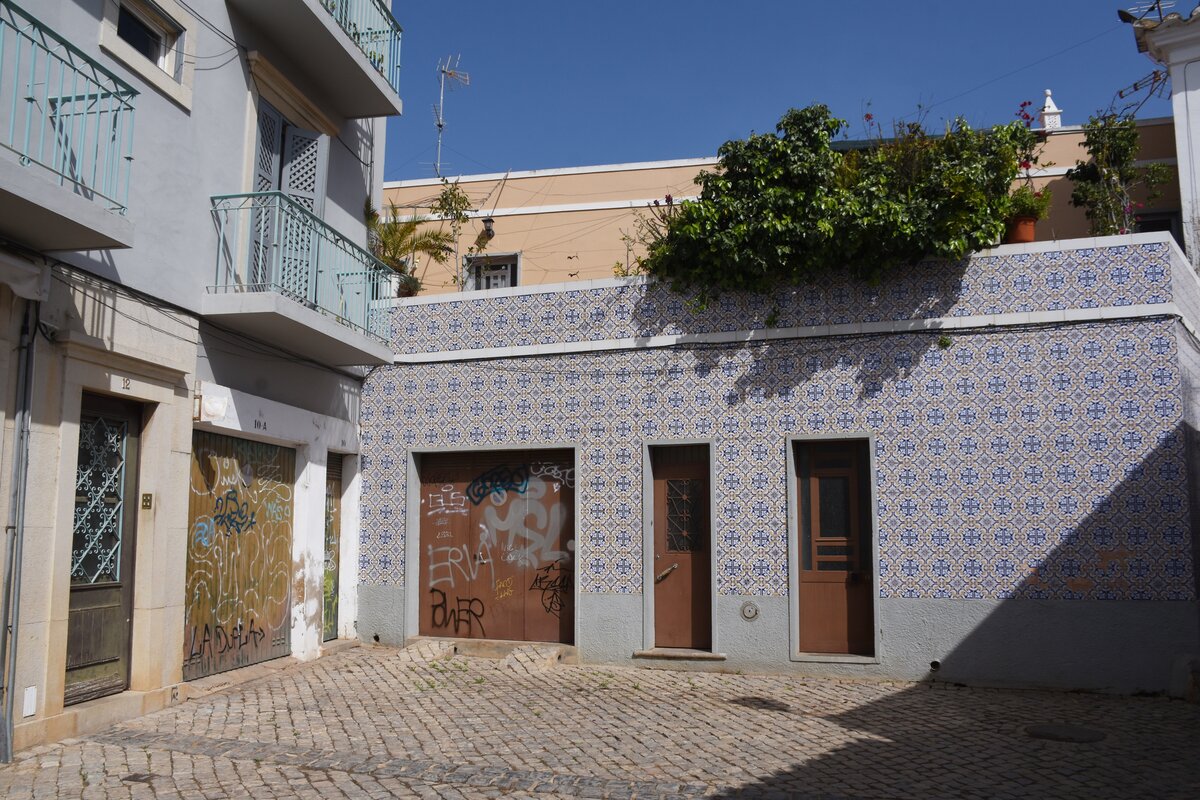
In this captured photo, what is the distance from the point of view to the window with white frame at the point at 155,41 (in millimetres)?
7750

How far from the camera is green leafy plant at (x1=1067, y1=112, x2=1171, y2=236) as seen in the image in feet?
44.0

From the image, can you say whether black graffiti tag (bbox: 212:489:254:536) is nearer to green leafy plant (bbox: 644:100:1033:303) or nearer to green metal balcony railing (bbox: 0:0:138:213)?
green metal balcony railing (bbox: 0:0:138:213)

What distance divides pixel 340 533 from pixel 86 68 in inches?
233

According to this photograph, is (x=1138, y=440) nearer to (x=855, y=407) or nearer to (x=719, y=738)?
(x=855, y=407)

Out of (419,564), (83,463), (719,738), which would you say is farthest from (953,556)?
(83,463)

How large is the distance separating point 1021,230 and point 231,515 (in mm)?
8603

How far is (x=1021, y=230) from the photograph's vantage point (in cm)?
1031

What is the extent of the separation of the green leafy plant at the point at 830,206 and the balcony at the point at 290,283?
3417mm

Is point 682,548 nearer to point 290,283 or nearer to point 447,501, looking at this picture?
point 447,501

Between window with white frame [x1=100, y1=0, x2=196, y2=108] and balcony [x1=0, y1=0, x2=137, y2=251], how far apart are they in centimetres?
43

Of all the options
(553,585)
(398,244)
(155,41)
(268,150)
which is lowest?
(553,585)

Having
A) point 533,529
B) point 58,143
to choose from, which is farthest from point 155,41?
point 533,529

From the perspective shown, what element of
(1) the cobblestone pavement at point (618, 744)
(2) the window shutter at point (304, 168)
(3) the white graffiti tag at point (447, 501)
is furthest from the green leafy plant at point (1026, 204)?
(2) the window shutter at point (304, 168)

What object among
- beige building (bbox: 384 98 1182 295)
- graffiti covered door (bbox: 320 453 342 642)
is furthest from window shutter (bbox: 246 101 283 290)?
beige building (bbox: 384 98 1182 295)
